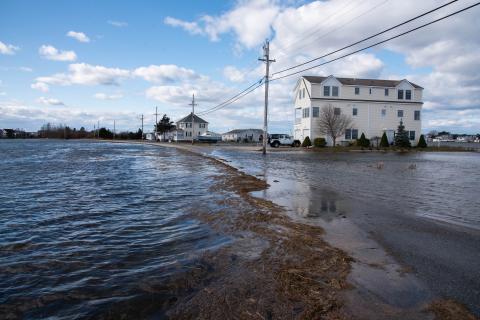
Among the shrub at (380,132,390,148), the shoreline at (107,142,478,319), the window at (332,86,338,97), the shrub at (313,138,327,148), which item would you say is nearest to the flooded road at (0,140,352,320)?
the shoreline at (107,142,478,319)

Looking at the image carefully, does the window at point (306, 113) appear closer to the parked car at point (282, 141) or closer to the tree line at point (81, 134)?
the parked car at point (282, 141)

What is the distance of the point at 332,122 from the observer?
167ft

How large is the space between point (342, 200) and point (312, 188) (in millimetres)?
2614

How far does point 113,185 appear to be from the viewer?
49.3 feet

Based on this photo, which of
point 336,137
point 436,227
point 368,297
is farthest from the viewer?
point 336,137

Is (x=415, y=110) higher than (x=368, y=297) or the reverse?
higher

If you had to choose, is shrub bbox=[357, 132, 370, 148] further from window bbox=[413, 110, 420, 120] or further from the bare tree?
window bbox=[413, 110, 420, 120]

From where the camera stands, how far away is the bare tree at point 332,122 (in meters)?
50.9

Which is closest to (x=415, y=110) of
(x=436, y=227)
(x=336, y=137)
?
(x=336, y=137)

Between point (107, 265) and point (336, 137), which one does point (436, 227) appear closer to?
point (107, 265)

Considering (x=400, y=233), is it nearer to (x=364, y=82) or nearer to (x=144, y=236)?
(x=144, y=236)

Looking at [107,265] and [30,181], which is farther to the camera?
[30,181]

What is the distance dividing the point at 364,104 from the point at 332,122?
25.8ft

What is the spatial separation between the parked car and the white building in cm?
179
